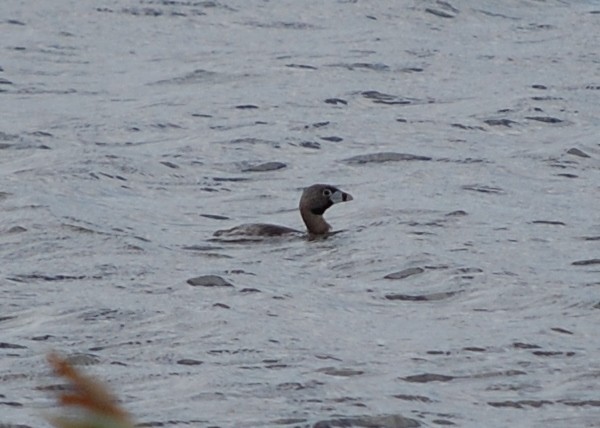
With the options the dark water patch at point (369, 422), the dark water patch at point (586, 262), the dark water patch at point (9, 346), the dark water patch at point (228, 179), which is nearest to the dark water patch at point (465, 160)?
the dark water patch at point (228, 179)

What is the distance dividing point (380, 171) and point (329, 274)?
3668 millimetres

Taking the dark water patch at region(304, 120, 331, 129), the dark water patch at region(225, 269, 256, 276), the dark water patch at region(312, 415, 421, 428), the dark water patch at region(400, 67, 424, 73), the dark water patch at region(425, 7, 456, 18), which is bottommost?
the dark water patch at region(304, 120, 331, 129)

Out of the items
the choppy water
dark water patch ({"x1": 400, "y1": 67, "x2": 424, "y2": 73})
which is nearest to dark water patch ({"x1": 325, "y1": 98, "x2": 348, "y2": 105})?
the choppy water

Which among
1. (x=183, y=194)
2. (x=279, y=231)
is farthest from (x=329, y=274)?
(x=183, y=194)

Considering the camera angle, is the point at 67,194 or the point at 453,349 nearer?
the point at 453,349

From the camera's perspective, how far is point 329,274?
912 cm

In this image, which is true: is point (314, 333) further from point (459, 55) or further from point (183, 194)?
point (459, 55)

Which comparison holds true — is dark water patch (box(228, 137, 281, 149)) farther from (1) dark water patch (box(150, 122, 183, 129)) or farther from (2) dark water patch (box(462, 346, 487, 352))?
(2) dark water patch (box(462, 346, 487, 352))

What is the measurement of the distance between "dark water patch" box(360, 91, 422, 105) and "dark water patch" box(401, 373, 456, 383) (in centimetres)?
899

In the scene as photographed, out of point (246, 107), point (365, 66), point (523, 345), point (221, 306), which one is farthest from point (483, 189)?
point (365, 66)

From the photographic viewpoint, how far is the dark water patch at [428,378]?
21.7ft

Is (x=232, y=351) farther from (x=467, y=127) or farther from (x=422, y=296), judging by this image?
(x=467, y=127)

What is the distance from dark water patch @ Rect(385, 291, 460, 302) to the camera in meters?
8.47

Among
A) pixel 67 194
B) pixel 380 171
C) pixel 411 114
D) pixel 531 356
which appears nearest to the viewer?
pixel 531 356
